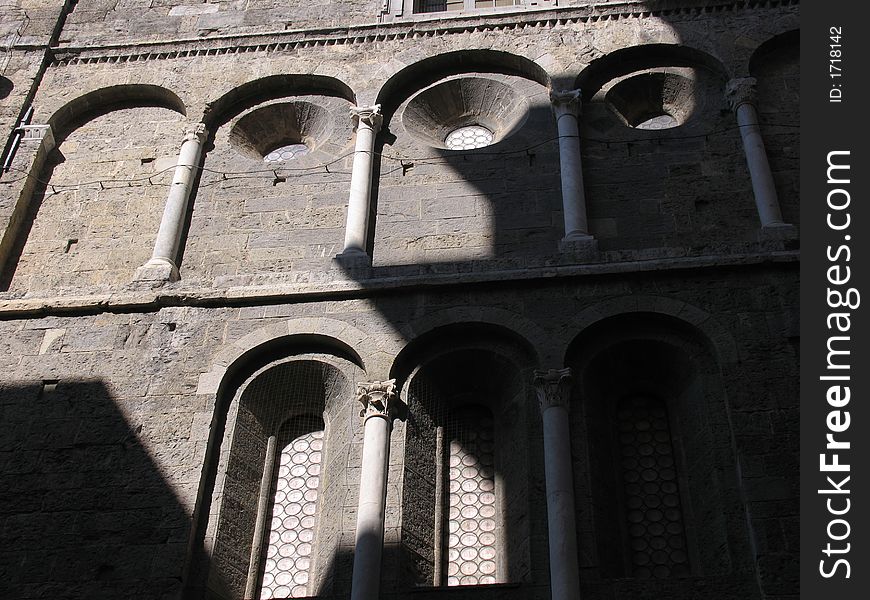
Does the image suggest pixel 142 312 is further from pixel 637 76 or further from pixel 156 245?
pixel 637 76

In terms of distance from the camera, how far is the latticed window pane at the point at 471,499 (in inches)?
376

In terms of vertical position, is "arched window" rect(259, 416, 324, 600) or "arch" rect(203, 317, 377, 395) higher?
"arch" rect(203, 317, 377, 395)

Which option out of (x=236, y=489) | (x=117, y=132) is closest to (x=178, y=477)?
(x=236, y=489)

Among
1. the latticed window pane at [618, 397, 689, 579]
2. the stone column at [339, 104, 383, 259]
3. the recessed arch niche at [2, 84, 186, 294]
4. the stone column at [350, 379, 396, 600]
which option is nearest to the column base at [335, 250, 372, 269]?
the stone column at [339, 104, 383, 259]

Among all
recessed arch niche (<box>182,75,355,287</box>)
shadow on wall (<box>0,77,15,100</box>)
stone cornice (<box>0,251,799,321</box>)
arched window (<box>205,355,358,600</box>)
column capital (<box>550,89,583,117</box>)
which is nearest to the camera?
arched window (<box>205,355,358,600</box>)

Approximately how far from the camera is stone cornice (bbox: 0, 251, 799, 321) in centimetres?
1046

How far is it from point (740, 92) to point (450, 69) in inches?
137

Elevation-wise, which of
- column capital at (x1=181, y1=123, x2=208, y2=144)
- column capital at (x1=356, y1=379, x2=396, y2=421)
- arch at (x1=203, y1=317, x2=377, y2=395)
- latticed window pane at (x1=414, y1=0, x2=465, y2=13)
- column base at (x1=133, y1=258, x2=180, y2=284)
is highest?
latticed window pane at (x1=414, y1=0, x2=465, y2=13)

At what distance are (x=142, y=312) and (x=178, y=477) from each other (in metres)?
2.07

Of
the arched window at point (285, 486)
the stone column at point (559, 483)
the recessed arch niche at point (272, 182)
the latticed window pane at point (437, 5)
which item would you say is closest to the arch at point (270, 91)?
the recessed arch niche at point (272, 182)

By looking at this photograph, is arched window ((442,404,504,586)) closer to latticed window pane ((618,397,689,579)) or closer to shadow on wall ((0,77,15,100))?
latticed window pane ((618,397,689,579))

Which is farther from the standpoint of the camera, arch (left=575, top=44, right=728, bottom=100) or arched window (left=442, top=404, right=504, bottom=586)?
arch (left=575, top=44, right=728, bottom=100)

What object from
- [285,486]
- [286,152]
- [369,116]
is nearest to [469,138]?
[369,116]

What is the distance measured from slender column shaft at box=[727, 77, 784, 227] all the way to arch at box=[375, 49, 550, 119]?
2.27m
